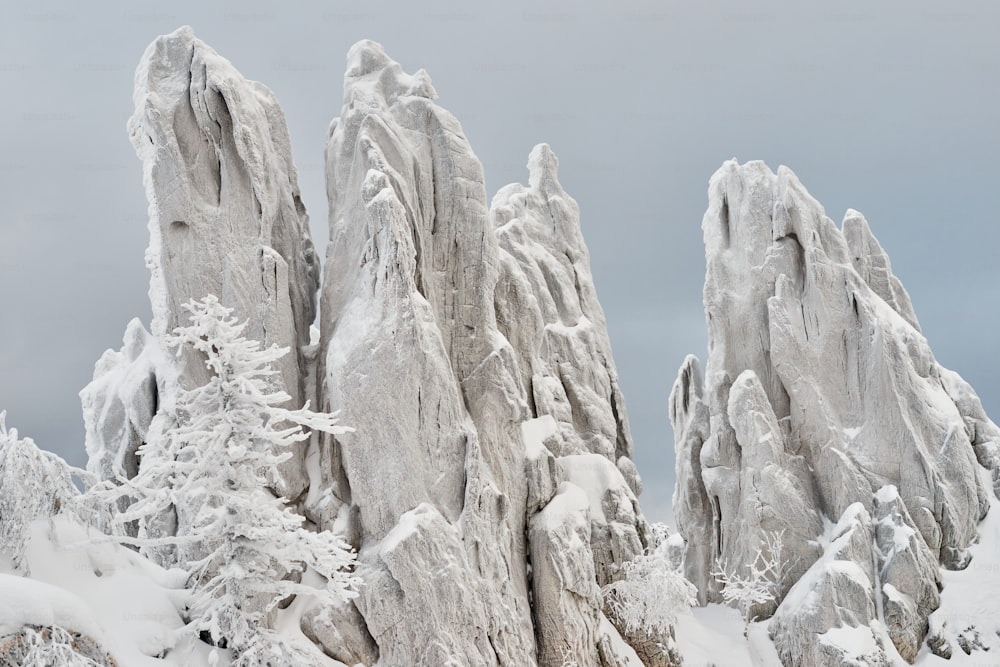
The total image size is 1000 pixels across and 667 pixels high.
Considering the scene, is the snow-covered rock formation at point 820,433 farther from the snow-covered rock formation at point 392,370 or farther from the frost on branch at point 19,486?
the frost on branch at point 19,486

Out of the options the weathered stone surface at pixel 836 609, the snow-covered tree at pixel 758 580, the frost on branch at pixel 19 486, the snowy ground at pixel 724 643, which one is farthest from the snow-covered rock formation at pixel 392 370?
the frost on branch at pixel 19 486

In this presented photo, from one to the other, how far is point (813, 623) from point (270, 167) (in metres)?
23.0

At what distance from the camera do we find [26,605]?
12422 millimetres

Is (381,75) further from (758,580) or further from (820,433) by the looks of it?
(758,580)

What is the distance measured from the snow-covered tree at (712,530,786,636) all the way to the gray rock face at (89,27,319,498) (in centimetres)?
1751

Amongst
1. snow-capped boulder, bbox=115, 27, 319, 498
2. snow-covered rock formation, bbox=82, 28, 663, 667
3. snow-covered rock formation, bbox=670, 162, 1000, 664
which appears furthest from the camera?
snow-covered rock formation, bbox=670, 162, 1000, 664

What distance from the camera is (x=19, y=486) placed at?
14.0 m

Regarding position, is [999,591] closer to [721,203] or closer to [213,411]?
[721,203]

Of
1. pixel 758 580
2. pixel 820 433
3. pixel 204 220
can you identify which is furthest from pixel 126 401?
pixel 820 433

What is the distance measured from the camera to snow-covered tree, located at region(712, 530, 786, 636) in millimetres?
31375

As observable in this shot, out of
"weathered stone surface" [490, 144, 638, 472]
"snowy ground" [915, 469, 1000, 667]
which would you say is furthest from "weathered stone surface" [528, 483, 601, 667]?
"snowy ground" [915, 469, 1000, 667]

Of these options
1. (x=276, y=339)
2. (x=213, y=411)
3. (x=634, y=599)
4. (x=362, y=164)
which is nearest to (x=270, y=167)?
(x=362, y=164)

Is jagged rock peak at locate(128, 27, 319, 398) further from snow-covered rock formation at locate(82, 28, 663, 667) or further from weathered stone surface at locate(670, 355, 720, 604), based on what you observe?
weathered stone surface at locate(670, 355, 720, 604)

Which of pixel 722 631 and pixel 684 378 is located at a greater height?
pixel 684 378
